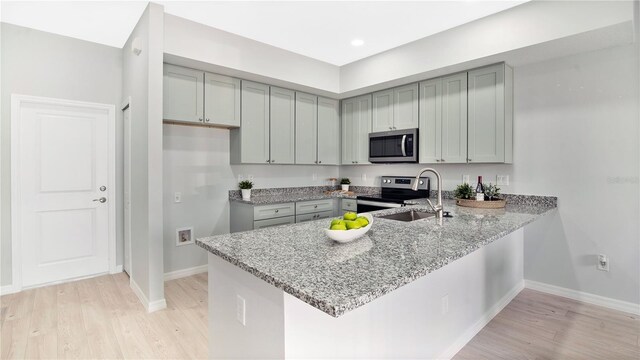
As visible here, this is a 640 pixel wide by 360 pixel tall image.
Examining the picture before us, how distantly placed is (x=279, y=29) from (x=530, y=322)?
351 centimetres

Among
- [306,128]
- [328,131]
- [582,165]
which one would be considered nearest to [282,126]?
[306,128]

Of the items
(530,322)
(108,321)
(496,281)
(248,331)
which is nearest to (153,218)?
(108,321)

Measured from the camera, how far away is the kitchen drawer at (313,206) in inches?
156

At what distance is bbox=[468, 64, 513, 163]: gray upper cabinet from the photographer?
3152mm

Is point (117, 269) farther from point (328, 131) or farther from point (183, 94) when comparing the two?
point (328, 131)

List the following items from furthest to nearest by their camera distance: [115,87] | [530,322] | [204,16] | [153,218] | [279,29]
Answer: [115,87]
[279,29]
[204,16]
[153,218]
[530,322]

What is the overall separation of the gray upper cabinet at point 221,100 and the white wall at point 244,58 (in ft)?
0.35

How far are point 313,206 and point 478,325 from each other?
225 cm

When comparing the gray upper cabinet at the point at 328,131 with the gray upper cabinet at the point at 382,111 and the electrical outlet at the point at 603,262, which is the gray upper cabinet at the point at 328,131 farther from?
the electrical outlet at the point at 603,262

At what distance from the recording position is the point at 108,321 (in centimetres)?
260

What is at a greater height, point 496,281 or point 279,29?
point 279,29

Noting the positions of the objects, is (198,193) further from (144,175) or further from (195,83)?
(195,83)

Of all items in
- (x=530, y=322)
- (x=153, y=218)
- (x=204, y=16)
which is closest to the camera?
(x=530, y=322)

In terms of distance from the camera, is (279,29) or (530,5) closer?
(530,5)
